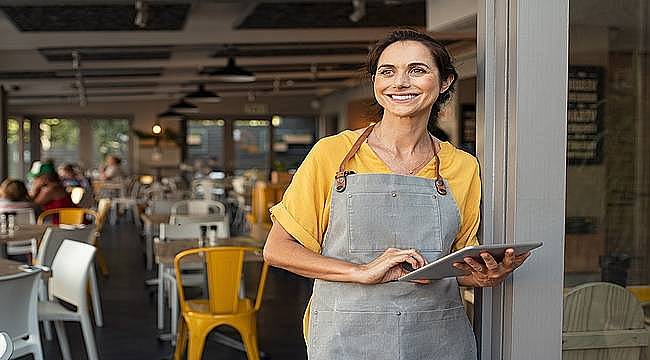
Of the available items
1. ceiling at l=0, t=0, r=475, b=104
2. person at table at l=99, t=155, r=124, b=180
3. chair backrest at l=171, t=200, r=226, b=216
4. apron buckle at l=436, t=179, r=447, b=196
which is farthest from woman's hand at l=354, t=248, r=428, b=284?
person at table at l=99, t=155, r=124, b=180

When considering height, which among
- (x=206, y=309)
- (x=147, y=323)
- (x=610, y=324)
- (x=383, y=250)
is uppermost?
(x=383, y=250)

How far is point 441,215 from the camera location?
2.18m

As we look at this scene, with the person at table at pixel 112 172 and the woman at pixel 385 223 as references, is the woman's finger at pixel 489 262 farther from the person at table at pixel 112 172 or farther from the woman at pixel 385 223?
the person at table at pixel 112 172

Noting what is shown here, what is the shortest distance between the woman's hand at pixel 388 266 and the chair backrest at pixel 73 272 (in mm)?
3092

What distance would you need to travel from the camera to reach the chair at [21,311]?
13.5ft

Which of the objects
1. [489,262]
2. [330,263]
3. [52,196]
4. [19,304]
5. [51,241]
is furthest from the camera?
[52,196]

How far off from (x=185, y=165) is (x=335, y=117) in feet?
12.6

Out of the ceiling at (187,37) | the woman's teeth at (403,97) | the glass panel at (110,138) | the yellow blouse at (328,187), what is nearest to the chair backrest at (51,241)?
the ceiling at (187,37)

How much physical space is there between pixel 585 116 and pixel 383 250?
0.73m

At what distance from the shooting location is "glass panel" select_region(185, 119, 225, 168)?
73.4 ft

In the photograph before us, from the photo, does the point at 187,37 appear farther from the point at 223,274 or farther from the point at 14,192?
the point at 223,274

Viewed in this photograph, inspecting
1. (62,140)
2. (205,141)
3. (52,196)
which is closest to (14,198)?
(52,196)

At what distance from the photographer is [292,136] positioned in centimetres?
2261

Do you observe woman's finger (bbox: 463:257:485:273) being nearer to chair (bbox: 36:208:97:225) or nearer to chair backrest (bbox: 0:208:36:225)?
chair backrest (bbox: 0:208:36:225)
